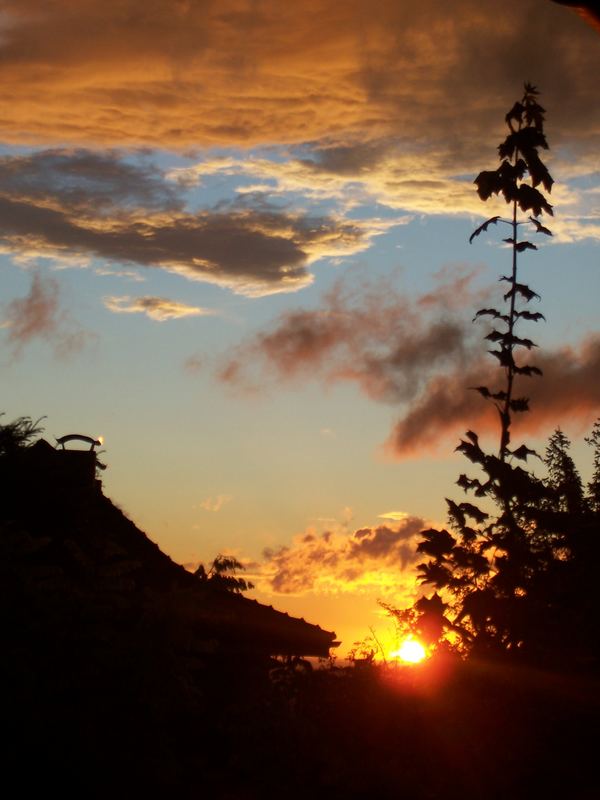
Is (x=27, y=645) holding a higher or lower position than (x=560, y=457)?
lower

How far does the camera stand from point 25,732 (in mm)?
12812

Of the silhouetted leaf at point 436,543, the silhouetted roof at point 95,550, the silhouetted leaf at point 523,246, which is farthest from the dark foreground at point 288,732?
the silhouetted leaf at point 523,246

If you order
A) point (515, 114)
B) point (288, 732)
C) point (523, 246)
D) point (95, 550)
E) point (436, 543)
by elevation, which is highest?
point (515, 114)

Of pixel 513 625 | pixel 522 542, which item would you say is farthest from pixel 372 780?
pixel 522 542

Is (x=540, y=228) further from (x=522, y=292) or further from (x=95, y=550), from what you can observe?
(x=95, y=550)

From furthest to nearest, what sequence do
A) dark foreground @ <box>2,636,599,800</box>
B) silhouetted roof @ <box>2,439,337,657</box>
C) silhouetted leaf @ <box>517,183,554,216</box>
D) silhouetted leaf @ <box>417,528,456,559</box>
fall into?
silhouetted leaf @ <box>517,183,554,216</box>
silhouetted leaf @ <box>417,528,456,559</box>
silhouetted roof @ <box>2,439,337,657</box>
dark foreground @ <box>2,636,599,800</box>

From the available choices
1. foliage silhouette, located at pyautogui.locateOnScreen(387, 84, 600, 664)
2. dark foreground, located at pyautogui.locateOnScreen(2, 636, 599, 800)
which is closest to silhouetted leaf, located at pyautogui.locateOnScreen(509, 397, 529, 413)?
foliage silhouette, located at pyautogui.locateOnScreen(387, 84, 600, 664)

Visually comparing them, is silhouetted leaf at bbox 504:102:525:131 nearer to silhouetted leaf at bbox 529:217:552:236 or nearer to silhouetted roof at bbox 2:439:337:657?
silhouetted leaf at bbox 529:217:552:236

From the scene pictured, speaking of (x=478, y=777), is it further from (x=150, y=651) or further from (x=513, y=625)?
(x=513, y=625)

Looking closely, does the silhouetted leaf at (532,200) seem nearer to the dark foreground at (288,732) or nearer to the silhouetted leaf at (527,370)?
the silhouetted leaf at (527,370)

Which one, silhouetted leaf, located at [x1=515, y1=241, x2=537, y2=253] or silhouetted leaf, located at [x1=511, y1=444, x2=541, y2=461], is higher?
silhouetted leaf, located at [x1=515, y1=241, x2=537, y2=253]

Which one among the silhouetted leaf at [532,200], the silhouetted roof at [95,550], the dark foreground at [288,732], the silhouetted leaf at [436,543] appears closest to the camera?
the dark foreground at [288,732]

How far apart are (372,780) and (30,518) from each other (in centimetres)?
1029

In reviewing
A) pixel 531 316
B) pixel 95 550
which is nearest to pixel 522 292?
pixel 531 316
